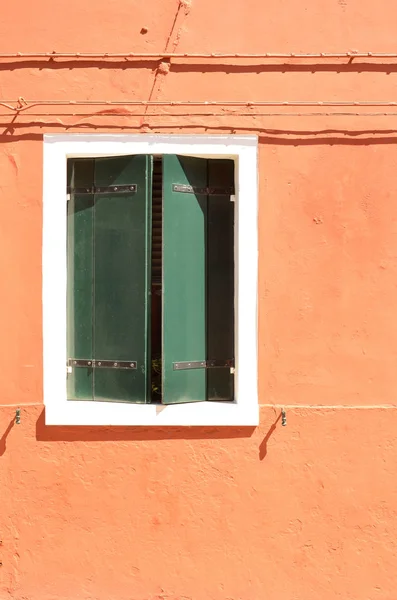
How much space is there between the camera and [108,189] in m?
4.21

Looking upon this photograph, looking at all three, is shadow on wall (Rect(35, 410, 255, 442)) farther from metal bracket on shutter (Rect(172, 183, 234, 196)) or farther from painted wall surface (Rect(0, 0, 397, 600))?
metal bracket on shutter (Rect(172, 183, 234, 196))

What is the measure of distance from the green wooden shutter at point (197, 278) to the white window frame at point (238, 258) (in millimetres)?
150

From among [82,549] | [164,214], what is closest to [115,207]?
[164,214]

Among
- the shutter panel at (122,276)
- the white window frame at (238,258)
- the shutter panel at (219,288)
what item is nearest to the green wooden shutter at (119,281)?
the shutter panel at (122,276)

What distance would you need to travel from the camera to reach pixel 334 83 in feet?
13.5

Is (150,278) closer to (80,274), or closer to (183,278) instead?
(183,278)

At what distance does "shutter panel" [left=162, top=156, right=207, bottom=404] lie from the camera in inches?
161

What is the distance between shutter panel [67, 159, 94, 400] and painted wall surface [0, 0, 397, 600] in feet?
0.79

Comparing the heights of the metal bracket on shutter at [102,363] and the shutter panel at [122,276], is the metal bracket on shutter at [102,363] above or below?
below

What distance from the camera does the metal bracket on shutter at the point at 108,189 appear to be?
13.6 feet

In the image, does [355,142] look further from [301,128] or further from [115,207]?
[115,207]

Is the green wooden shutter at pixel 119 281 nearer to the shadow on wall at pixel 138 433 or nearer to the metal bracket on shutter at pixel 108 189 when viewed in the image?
the metal bracket on shutter at pixel 108 189

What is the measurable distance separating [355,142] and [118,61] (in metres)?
1.71

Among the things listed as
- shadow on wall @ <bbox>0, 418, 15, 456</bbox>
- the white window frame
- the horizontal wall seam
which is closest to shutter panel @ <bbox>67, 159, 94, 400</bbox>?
the white window frame
